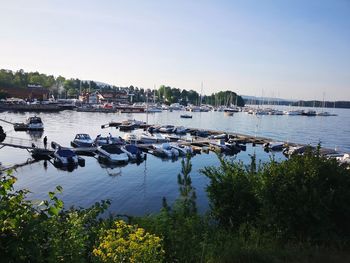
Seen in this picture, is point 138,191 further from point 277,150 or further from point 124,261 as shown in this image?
point 277,150

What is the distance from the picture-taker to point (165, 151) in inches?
1982

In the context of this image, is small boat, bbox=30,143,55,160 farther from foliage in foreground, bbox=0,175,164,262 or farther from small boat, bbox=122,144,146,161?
foliage in foreground, bbox=0,175,164,262

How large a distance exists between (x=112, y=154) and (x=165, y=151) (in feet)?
28.6

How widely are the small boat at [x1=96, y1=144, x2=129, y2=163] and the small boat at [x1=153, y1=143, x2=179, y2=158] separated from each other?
251 inches

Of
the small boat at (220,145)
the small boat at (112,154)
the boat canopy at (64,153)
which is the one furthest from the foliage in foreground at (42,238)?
the small boat at (220,145)

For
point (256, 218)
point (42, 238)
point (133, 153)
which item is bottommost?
point (133, 153)

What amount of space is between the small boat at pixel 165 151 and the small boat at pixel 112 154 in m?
6.37

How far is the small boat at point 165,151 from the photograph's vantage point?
164 feet

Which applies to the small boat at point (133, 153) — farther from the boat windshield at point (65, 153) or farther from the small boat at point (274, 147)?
the small boat at point (274, 147)

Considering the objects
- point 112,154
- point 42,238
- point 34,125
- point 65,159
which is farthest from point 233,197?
point 34,125

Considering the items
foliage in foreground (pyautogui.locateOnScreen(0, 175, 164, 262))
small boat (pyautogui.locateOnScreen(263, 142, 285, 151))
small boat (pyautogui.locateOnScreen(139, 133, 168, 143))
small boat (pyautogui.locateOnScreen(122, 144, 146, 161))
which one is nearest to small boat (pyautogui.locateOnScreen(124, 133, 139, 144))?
small boat (pyautogui.locateOnScreen(139, 133, 168, 143))

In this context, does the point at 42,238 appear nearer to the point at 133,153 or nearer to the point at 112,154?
the point at 112,154

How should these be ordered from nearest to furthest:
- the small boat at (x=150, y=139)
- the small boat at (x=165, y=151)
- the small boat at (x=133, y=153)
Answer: the small boat at (x=133, y=153), the small boat at (x=165, y=151), the small boat at (x=150, y=139)

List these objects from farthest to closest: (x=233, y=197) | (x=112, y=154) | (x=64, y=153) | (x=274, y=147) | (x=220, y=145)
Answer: (x=274, y=147), (x=220, y=145), (x=112, y=154), (x=64, y=153), (x=233, y=197)
